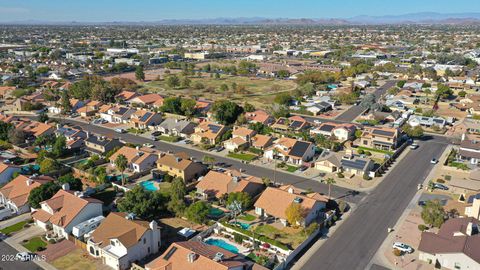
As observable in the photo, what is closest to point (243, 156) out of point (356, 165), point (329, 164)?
point (329, 164)

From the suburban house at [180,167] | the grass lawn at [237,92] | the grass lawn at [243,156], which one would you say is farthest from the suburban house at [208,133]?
the grass lawn at [237,92]

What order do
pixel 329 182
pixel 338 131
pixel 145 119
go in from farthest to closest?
pixel 145 119 → pixel 338 131 → pixel 329 182

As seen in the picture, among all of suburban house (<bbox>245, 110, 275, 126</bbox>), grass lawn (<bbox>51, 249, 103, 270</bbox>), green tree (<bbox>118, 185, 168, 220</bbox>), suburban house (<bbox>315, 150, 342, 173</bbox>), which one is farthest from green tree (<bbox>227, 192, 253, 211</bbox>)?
suburban house (<bbox>245, 110, 275, 126</bbox>)

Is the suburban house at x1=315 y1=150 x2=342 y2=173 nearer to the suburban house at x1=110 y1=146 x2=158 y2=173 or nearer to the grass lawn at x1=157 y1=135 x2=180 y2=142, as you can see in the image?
the suburban house at x1=110 y1=146 x2=158 y2=173

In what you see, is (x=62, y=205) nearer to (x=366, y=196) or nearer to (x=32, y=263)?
(x=32, y=263)

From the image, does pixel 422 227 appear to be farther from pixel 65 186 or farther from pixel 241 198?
pixel 65 186
